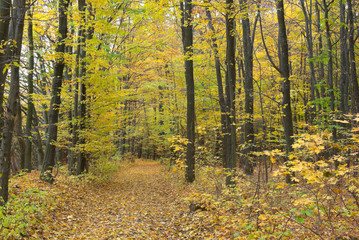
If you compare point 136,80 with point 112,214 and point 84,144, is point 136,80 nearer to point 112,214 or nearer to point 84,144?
point 84,144

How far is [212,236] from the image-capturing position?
539cm

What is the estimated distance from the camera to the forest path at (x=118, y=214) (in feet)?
19.3

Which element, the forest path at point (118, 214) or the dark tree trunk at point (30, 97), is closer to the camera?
the forest path at point (118, 214)

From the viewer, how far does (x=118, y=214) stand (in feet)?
25.0

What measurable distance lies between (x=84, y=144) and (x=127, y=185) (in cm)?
358

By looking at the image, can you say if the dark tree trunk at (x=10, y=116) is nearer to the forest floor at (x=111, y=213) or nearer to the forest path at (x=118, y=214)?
the forest floor at (x=111, y=213)

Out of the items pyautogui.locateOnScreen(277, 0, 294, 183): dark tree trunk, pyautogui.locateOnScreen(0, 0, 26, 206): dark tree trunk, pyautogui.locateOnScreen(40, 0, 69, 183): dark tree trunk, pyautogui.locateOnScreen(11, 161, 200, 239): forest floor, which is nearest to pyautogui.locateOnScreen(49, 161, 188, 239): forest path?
pyautogui.locateOnScreen(11, 161, 200, 239): forest floor

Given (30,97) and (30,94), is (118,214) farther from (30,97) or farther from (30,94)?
(30,97)

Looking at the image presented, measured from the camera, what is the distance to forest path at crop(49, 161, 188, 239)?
587 cm

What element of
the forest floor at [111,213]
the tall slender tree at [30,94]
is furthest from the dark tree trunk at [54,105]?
the tall slender tree at [30,94]

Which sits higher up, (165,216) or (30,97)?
(30,97)

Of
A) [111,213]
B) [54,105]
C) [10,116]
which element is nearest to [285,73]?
[111,213]

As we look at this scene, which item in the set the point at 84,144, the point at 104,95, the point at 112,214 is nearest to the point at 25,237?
the point at 112,214

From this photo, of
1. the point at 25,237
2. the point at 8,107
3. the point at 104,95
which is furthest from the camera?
the point at 104,95
